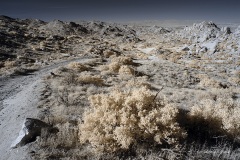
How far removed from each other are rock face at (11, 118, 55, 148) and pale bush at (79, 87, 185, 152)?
1.35 meters

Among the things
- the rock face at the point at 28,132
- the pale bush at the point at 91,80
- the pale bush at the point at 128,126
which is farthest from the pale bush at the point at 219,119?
the pale bush at the point at 91,80

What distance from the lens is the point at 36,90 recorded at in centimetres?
1321

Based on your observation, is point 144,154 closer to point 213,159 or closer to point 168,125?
point 168,125

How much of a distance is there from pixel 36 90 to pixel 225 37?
147 feet

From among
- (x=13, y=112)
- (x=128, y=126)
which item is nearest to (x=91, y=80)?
(x=13, y=112)

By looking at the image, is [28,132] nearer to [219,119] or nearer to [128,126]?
[128,126]

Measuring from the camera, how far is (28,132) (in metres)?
7.27

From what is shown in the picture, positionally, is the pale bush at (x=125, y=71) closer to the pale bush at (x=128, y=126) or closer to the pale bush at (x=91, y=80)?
the pale bush at (x=91, y=80)

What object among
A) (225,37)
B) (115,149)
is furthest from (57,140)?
(225,37)

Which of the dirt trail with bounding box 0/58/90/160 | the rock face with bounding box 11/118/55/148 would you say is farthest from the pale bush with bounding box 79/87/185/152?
the dirt trail with bounding box 0/58/90/160

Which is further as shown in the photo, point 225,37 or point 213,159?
point 225,37

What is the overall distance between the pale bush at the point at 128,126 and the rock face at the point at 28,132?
1.35 m

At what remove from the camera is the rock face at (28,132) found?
7130 mm

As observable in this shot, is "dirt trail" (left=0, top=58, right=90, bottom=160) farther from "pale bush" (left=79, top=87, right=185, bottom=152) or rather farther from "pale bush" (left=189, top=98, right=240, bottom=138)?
"pale bush" (left=189, top=98, right=240, bottom=138)
